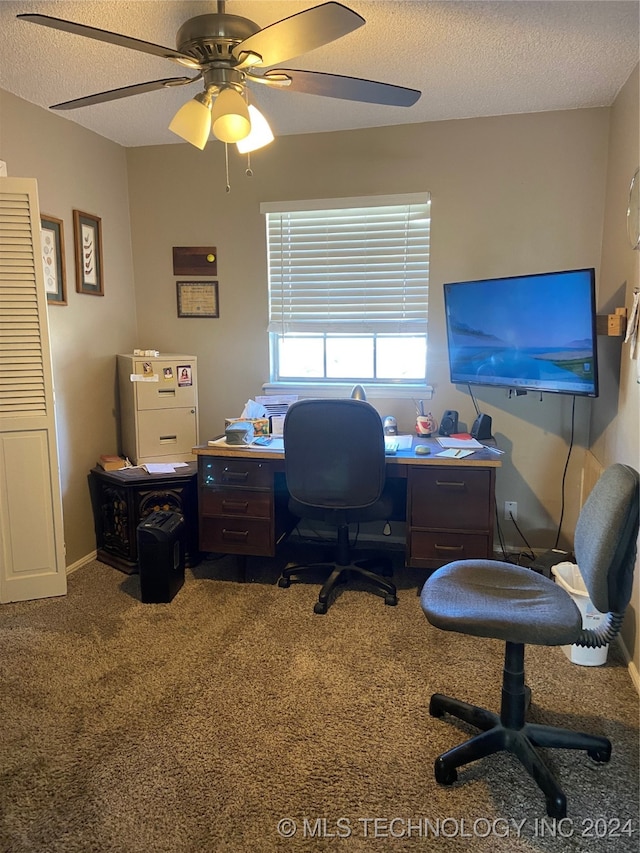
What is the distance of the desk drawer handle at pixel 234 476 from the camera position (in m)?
2.89

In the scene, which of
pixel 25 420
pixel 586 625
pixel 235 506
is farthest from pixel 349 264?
pixel 586 625

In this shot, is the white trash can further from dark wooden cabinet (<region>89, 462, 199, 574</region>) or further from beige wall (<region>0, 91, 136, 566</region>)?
beige wall (<region>0, 91, 136, 566</region>)

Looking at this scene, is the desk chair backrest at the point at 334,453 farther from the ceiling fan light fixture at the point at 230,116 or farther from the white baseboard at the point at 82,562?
the white baseboard at the point at 82,562

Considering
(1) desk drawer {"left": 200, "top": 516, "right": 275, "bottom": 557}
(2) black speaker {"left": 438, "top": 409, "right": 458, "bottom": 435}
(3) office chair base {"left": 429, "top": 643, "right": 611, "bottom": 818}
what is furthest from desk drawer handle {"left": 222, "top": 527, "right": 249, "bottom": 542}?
(3) office chair base {"left": 429, "top": 643, "right": 611, "bottom": 818}

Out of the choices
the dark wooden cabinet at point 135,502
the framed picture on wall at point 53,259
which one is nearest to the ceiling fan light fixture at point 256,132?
the framed picture on wall at point 53,259

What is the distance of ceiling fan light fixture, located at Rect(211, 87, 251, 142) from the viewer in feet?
6.17

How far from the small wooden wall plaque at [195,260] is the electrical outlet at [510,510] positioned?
7.55ft

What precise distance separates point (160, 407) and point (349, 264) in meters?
1.42

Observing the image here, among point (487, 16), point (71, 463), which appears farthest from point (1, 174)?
point (487, 16)

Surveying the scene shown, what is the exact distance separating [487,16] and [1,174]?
224 centimetres

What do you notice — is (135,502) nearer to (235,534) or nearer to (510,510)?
(235,534)

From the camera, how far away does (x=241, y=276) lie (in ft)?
11.6

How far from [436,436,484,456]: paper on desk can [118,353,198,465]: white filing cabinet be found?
1.48 m

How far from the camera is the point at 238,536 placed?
2.94 metres
